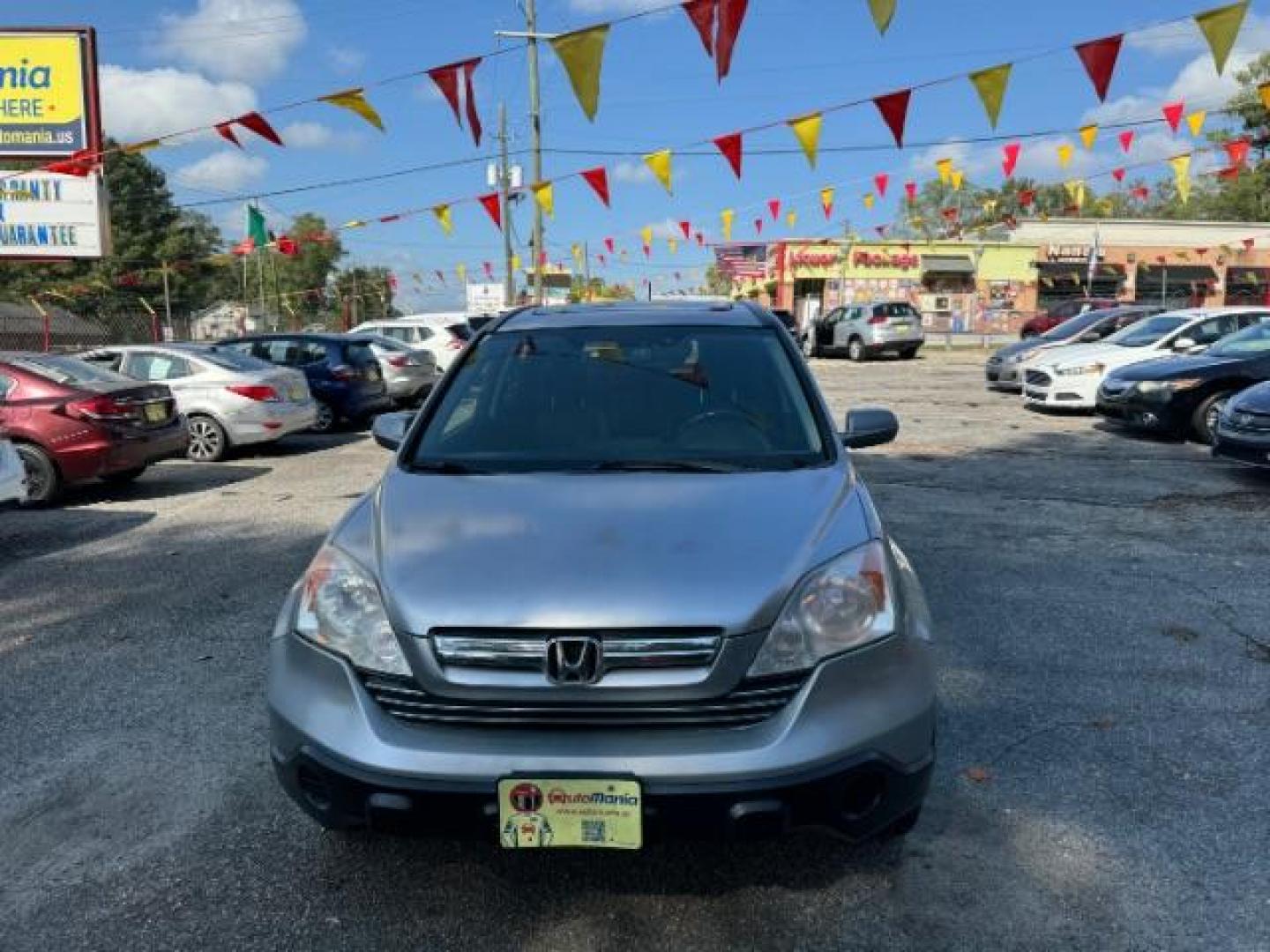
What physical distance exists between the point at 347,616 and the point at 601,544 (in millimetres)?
680

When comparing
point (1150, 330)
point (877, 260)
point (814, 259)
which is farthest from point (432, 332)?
point (877, 260)

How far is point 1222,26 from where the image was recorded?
8.77 meters

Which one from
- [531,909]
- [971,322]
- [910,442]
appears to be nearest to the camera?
[531,909]

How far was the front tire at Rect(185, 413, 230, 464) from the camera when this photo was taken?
11.1 metres

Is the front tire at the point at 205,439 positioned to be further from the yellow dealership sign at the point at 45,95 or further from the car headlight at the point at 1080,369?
the yellow dealership sign at the point at 45,95

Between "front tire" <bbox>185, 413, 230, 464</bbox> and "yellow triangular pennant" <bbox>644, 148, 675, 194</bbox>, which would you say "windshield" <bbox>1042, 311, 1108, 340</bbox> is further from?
"front tire" <bbox>185, 413, 230, 464</bbox>

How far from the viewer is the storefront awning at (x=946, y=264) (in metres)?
46.8

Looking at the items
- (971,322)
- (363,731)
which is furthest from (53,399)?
(971,322)

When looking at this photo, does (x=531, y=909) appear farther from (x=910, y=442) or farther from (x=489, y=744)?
(x=910, y=442)

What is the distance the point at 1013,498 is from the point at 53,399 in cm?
818

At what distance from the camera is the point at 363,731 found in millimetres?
2340

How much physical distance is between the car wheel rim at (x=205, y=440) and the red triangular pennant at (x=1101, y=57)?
1006cm

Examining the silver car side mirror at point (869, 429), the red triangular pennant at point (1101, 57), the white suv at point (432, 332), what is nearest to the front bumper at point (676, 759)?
the silver car side mirror at point (869, 429)

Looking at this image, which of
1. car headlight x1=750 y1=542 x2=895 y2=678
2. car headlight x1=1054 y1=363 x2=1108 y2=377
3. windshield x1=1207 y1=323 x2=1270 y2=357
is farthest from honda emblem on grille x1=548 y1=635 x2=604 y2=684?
car headlight x1=1054 y1=363 x2=1108 y2=377
